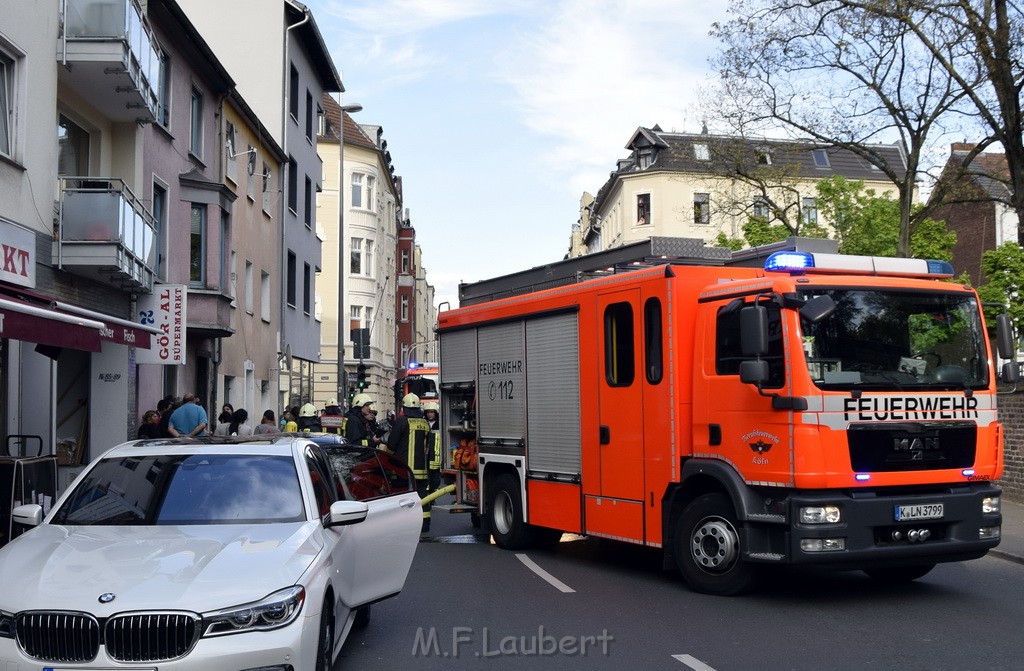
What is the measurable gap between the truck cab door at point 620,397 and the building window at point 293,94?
88.2ft

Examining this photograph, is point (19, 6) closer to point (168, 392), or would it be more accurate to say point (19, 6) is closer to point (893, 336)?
point (168, 392)

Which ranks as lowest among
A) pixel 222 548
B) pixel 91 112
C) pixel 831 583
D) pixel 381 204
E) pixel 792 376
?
pixel 831 583

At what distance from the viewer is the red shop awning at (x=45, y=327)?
1049 centimetres

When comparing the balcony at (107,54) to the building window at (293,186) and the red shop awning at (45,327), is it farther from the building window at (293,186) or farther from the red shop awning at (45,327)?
the building window at (293,186)

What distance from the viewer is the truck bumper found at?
895 cm

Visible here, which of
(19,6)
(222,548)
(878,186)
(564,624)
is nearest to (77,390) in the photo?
(19,6)

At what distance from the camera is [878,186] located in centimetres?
6606

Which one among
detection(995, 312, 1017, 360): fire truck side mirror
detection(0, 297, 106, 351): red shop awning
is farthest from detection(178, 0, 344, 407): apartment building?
detection(995, 312, 1017, 360): fire truck side mirror

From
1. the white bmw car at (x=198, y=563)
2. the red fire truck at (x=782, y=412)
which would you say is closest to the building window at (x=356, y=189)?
the red fire truck at (x=782, y=412)

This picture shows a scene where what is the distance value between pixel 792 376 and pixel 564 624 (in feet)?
9.10

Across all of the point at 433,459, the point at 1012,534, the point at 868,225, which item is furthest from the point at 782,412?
the point at 868,225

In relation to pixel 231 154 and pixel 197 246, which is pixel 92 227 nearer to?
pixel 197 246

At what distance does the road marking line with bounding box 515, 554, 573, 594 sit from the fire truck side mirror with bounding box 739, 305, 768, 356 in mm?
2939

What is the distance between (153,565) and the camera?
5.66 m
